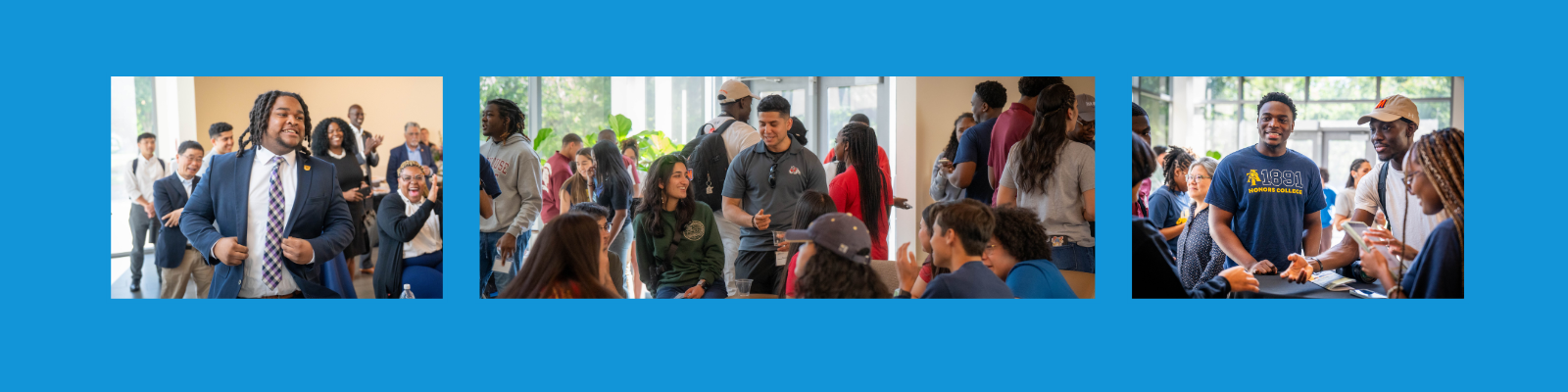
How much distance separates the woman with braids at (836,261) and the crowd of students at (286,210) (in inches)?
67.1

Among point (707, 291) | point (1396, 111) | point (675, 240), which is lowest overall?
point (707, 291)

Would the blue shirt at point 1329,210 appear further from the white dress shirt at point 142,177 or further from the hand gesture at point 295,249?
the white dress shirt at point 142,177

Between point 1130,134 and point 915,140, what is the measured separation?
970 mm

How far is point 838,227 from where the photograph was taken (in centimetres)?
493

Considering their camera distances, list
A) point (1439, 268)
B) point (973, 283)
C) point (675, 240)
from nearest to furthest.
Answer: point (973, 283), point (1439, 268), point (675, 240)

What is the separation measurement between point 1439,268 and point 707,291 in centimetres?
333

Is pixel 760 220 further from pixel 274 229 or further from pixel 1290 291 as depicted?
pixel 1290 291

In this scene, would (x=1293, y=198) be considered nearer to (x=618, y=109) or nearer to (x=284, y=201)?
(x=618, y=109)

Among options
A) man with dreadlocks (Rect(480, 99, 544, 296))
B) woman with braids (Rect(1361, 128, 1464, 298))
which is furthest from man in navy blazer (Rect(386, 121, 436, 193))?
woman with braids (Rect(1361, 128, 1464, 298))

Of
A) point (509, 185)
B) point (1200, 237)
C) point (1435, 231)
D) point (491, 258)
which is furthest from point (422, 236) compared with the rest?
point (1435, 231)

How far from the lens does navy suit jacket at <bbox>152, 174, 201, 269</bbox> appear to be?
16.2 ft

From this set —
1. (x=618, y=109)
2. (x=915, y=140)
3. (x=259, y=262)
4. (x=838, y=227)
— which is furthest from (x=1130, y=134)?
(x=259, y=262)

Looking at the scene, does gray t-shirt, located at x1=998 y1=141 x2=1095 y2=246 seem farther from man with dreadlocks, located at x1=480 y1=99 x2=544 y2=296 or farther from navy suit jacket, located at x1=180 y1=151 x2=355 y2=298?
navy suit jacket, located at x1=180 y1=151 x2=355 y2=298

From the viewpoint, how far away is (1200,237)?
16.6ft
